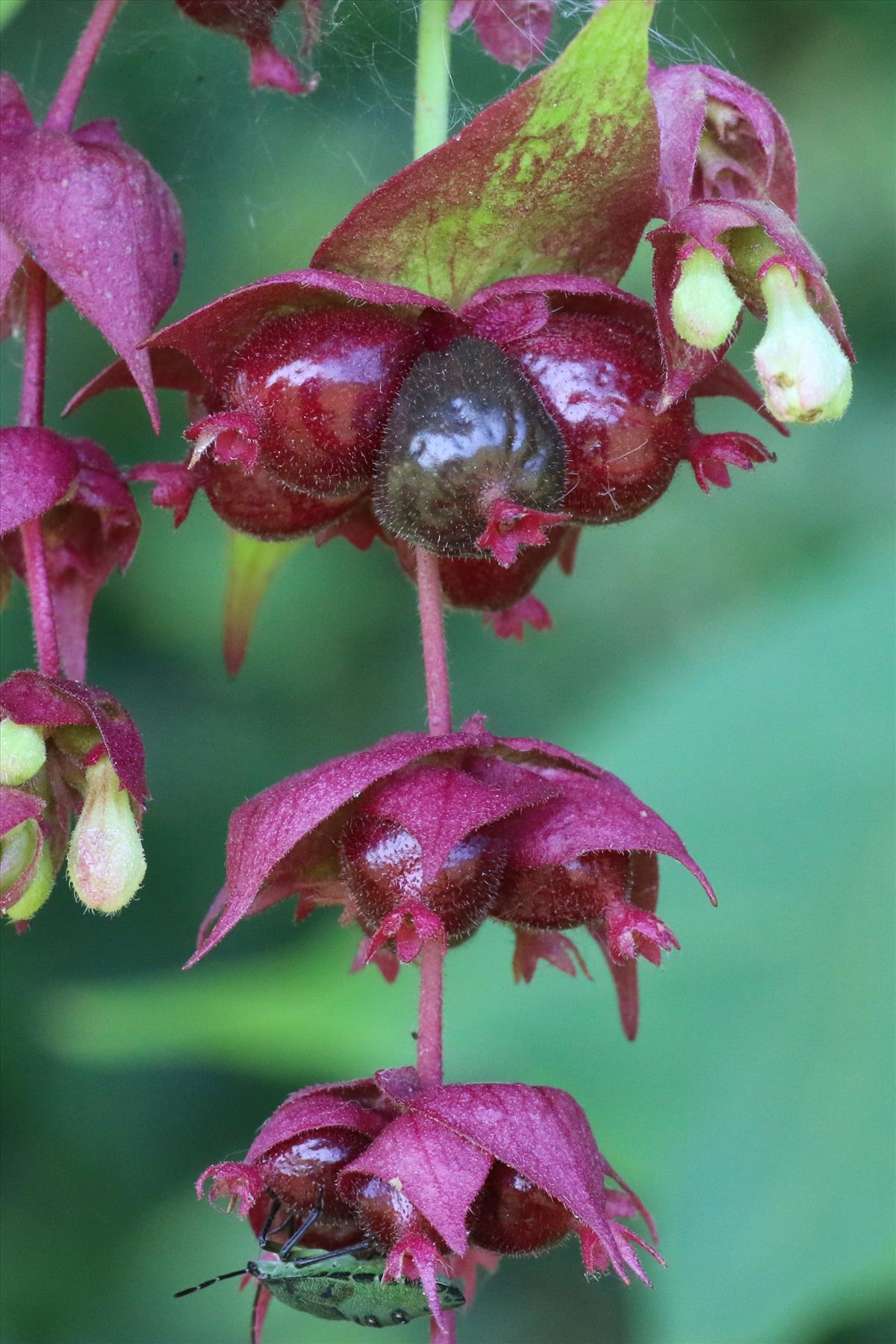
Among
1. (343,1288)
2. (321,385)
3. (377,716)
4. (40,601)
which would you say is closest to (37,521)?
(40,601)

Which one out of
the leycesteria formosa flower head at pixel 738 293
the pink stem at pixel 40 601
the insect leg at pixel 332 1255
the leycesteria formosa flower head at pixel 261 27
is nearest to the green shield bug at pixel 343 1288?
the insect leg at pixel 332 1255

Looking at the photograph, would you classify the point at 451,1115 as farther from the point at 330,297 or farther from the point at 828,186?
the point at 828,186

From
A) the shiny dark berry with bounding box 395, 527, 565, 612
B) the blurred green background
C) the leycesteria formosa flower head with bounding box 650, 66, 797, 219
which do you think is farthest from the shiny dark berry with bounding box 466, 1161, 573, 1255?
the blurred green background

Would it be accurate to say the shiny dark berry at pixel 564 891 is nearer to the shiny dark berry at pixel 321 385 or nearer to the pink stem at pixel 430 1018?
the pink stem at pixel 430 1018

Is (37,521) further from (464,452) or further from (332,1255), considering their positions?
(332,1255)

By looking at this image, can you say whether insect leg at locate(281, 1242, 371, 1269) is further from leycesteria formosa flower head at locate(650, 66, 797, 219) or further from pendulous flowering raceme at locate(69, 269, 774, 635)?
leycesteria formosa flower head at locate(650, 66, 797, 219)
